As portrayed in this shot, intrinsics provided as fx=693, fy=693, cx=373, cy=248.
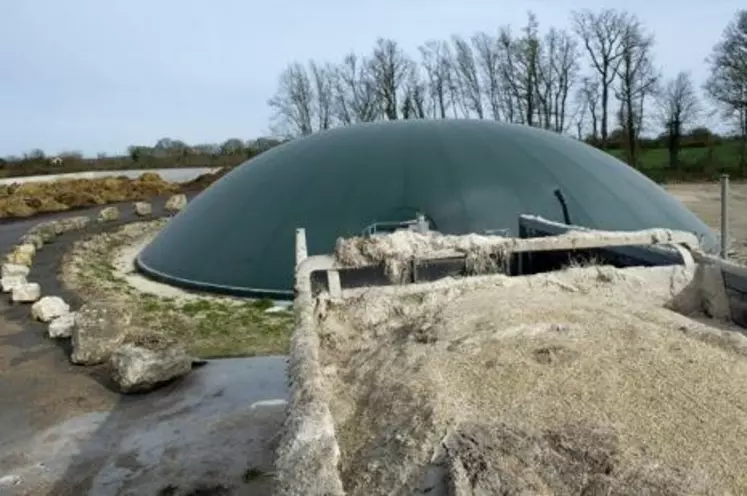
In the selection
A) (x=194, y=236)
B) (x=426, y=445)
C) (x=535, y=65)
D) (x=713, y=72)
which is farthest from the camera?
(x=535, y=65)

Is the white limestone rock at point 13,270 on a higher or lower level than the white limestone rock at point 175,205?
lower

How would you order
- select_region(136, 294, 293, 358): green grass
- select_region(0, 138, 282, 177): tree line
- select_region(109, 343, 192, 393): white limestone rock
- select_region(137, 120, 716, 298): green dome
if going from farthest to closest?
select_region(0, 138, 282, 177): tree line → select_region(137, 120, 716, 298): green dome → select_region(136, 294, 293, 358): green grass → select_region(109, 343, 192, 393): white limestone rock

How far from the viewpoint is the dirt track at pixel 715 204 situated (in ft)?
66.1

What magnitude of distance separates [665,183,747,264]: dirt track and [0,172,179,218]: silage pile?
90.3 feet

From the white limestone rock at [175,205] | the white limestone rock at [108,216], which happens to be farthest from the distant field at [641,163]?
→ the white limestone rock at [108,216]

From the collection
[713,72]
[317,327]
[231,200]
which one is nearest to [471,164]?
[231,200]

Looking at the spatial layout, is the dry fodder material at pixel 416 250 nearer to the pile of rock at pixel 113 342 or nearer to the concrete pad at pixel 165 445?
the concrete pad at pixel 165 445

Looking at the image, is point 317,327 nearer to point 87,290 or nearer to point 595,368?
point 595,368

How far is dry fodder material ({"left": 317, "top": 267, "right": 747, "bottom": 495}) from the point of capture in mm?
2570

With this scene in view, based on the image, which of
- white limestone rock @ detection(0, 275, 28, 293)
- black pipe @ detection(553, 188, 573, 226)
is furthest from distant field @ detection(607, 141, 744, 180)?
white limestone rock @ detection(0, 275, 28, 293)

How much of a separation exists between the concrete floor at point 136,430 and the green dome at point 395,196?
13.5ft

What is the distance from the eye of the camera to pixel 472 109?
65.4 m

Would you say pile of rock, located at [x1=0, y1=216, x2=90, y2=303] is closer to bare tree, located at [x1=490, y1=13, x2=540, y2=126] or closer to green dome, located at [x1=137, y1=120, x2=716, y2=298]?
green dome, located at [x1=137, y1=120, x2=716, y2=298]

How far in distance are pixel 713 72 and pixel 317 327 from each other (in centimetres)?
5516
